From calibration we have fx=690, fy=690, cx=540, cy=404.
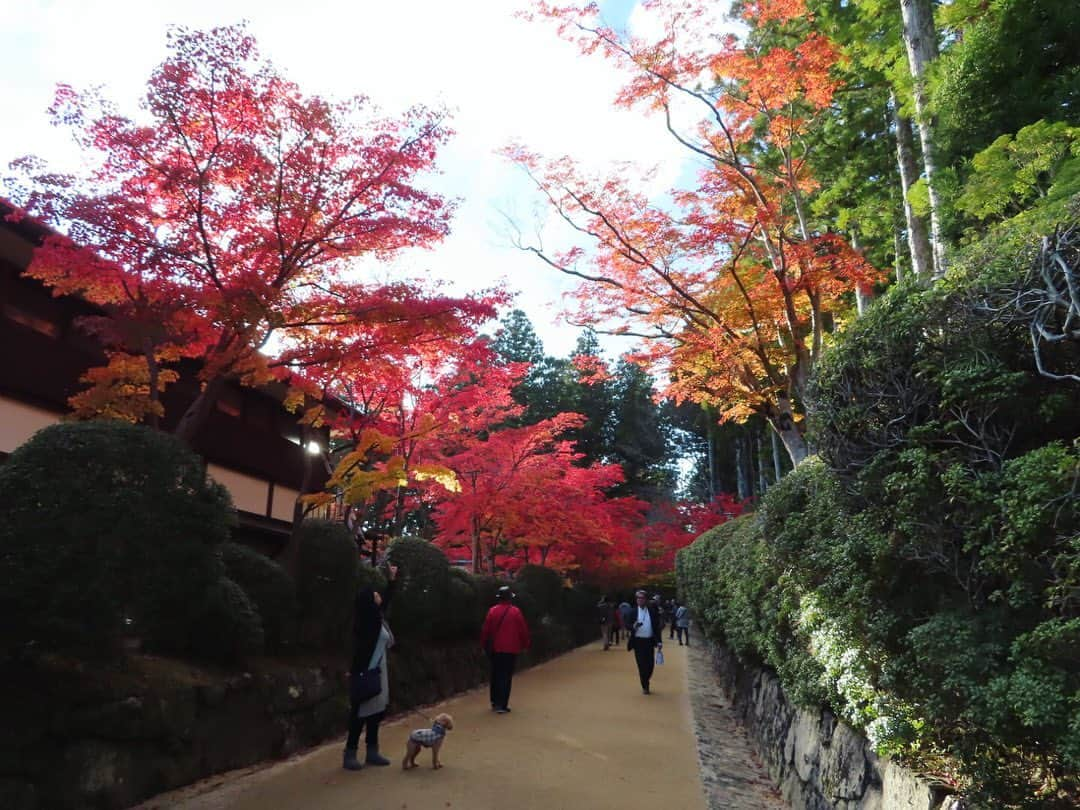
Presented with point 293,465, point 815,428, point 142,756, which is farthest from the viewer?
point 293,465

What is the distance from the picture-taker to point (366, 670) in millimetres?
5840

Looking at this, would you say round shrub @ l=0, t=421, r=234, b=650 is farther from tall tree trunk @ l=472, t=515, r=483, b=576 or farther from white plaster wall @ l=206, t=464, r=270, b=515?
tall tree trunk @ l=472, t=515, r=483, b=576

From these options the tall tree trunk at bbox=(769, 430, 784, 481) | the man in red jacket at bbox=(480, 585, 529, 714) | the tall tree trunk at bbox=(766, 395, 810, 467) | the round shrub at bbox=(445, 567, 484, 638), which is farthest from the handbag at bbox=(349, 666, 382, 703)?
the tall tree trunk at bbox=(769, 430, 784, 481)

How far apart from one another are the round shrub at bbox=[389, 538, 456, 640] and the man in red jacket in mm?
1574

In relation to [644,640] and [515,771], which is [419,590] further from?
[515,771]

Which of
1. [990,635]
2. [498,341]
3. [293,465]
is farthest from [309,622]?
[498,341]

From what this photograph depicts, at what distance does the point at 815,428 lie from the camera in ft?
14.4

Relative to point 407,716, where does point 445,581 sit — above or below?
above

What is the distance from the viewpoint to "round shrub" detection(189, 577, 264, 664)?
622 centimetres

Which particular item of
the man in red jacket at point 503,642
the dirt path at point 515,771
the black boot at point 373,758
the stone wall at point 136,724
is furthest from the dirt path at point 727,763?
the stone wall at point 136,724

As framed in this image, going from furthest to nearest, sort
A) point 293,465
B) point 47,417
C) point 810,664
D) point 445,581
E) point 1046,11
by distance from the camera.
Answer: point 293,465, point 445,581, point 47,417, point 1046,11, point 810,664

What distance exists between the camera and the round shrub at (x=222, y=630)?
6.22m

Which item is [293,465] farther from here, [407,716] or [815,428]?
[815,428]

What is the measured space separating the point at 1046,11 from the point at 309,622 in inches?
423
